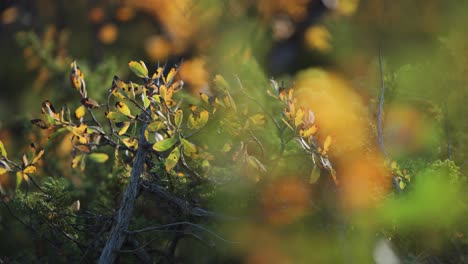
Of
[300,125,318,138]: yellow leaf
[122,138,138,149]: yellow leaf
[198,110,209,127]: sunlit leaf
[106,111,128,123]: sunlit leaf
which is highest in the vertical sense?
[106,111,128,123]: sunlit leaf

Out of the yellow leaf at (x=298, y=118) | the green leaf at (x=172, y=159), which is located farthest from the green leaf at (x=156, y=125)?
the yellow leaf at (x=298, y=118)

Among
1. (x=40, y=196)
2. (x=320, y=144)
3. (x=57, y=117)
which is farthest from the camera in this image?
(x=320, y=144)

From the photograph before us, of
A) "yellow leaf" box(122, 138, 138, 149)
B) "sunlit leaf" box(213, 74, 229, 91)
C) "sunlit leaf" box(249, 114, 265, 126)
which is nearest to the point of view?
"yellow leaf" box(122, 138, 138, 149)

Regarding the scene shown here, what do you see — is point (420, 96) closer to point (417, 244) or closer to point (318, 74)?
point (417, 244)

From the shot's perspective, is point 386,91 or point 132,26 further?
point 132,26

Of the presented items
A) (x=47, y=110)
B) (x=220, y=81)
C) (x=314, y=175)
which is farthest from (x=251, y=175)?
(x=47, y=110)

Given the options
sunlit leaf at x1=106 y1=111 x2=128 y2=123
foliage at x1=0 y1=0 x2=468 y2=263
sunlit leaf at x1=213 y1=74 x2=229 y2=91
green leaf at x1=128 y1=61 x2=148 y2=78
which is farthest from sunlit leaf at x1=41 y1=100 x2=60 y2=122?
sunlit leaf at x1=213 y1=74 x2=229 y2=91

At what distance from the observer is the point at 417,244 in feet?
6.54

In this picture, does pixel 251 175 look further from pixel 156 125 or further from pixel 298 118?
pixel 156 125

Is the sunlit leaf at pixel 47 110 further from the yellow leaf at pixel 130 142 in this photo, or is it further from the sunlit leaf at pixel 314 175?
the sunlit leaf at pixel 314 175

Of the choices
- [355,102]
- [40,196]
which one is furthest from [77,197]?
[355,102]

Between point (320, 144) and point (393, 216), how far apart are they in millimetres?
520

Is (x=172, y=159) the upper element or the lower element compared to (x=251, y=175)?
upper

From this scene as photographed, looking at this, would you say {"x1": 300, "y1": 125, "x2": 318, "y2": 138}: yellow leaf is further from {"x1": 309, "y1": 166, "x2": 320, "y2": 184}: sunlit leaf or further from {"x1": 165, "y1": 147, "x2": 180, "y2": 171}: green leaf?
{"x1": 165, "y1": 147, "x2": 180, "y2": 171}: green leaf
